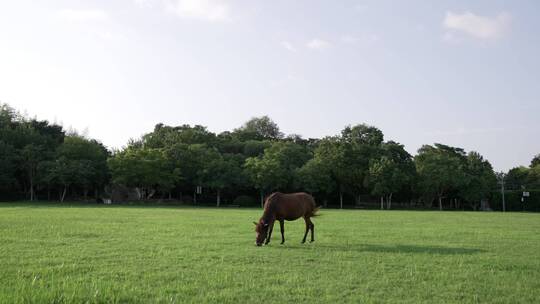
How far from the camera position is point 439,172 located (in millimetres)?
73375

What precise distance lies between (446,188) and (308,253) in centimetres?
6719

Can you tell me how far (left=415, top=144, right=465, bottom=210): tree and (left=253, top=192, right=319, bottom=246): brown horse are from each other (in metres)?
58.5

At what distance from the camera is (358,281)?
10.3 m

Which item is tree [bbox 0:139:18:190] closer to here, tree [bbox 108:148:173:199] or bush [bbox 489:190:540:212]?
tree [bbox 108:148:173:199]

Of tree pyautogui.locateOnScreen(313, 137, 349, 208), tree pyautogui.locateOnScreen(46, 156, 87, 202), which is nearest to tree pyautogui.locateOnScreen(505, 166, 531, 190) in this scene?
tree pyautogui.locateOnScreen(313, 137, 349, 208)

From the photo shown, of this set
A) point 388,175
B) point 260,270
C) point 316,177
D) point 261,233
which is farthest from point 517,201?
point 260,270

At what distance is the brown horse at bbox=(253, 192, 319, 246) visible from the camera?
17.1 meters

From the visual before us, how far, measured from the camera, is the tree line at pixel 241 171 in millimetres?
70688

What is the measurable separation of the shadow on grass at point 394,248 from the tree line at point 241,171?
53.5 metres

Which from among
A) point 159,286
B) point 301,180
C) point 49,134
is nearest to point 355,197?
point 301,180

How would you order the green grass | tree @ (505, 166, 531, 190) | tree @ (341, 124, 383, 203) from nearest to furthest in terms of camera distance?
the green grass
tree @ (341, 124, 383, 203)
tree @ (505, 166, 531, 190)

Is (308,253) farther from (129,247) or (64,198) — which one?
(64,198)

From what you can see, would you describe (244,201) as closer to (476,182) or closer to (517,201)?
(476,182)

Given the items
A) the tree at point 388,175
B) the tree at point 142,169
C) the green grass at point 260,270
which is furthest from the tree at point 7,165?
the green grass at point 260,270
